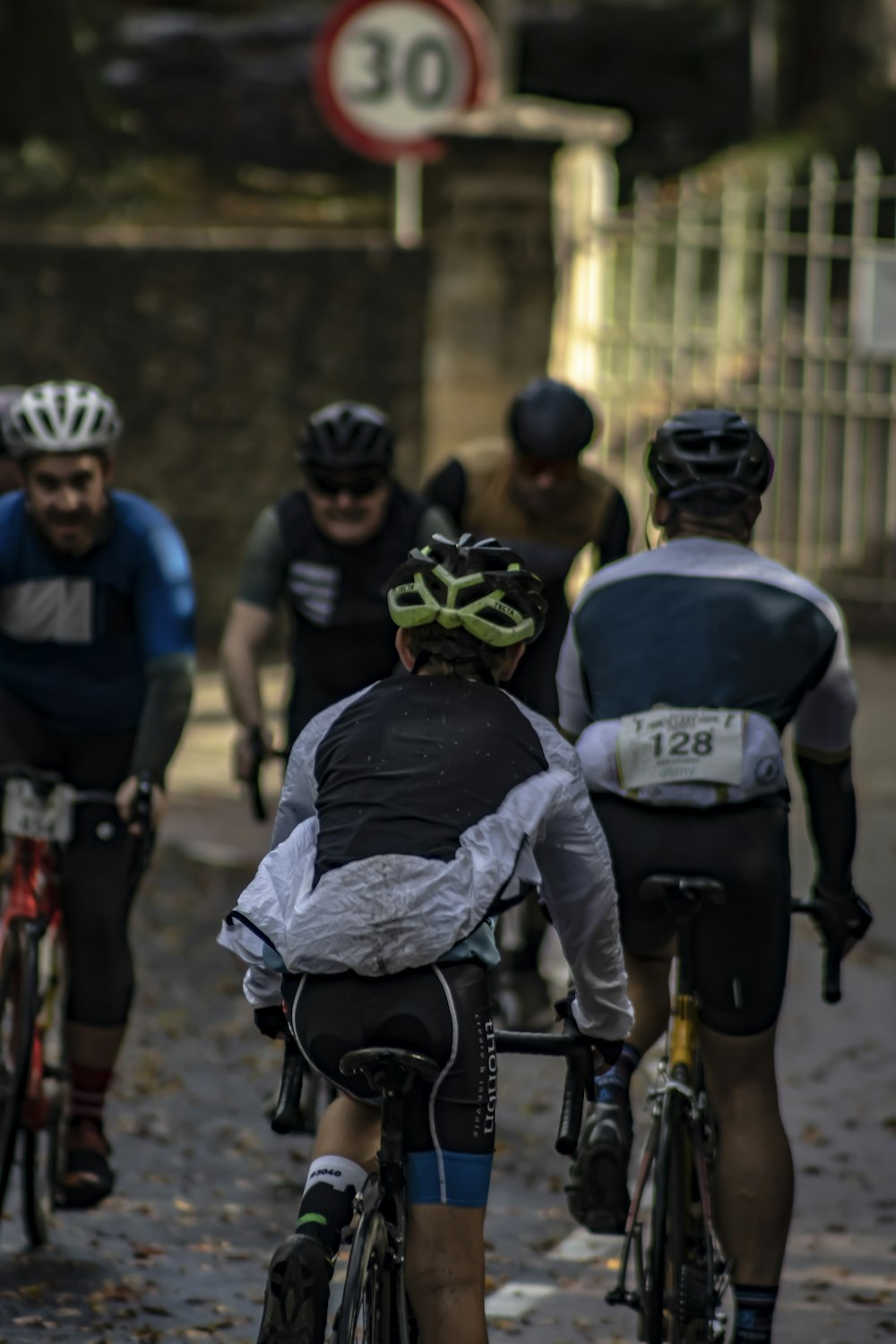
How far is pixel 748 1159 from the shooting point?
4.87m

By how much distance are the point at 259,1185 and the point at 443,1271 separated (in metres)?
2.82

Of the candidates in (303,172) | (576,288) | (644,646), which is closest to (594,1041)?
(644,646)

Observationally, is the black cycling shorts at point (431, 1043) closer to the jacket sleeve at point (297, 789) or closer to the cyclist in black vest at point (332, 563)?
the jacket sleeve at point (297, 789)

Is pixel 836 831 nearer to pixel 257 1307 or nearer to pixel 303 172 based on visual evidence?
pixel 257 1307

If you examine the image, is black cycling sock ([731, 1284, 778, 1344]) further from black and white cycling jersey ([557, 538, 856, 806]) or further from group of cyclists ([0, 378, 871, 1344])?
black and white cycling jersey ([557, 538, 856, 806])

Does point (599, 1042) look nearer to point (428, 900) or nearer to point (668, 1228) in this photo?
point (428, 900)

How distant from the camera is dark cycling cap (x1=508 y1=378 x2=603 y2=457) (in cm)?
712

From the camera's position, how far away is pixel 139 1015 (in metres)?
8.31

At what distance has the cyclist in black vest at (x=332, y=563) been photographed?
675cm

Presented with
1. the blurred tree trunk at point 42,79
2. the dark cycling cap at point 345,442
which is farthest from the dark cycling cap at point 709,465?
the blurred tree trunk at point 42,79

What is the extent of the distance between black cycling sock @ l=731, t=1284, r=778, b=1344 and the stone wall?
9962 mm

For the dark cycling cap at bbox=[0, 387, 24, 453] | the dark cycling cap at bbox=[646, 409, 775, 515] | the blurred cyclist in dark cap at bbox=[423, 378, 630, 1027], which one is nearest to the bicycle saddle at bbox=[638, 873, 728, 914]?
the dark cycling cap at bbox=[646, 409, 775, 515]

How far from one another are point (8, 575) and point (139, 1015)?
2.79 m

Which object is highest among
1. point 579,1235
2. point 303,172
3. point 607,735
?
point 303,172
